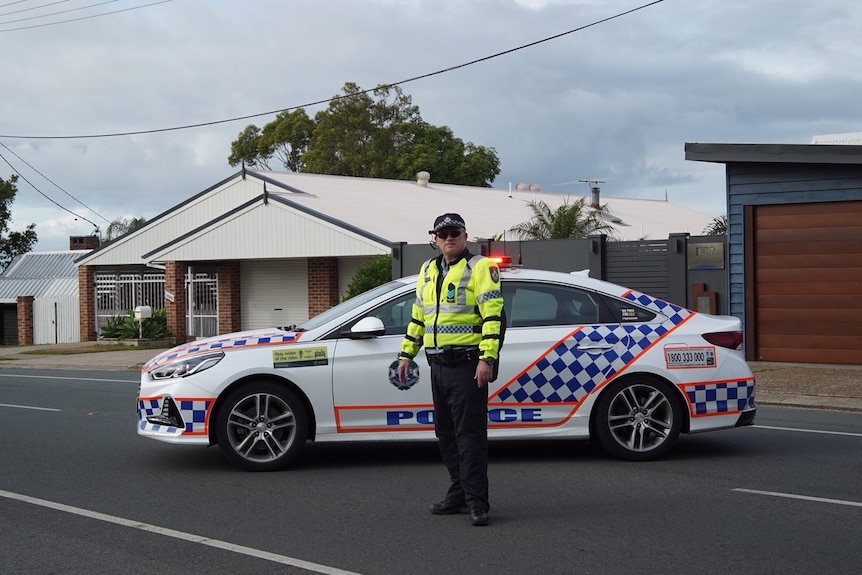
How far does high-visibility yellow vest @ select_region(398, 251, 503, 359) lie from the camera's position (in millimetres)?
6566

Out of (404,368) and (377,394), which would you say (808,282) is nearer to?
(377,394)

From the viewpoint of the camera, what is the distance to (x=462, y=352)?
669 centimetres

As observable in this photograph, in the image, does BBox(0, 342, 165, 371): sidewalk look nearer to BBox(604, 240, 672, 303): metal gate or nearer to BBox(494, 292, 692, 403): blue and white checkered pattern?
BBox(604, 240, 672, 303): metal gate

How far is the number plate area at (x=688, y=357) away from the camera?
28.5ft

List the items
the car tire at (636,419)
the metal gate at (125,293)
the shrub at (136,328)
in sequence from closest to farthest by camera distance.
A: 1. the car tire at (636,419)
2. the shrub at (136,328)
3. the metal gate at (125,293)

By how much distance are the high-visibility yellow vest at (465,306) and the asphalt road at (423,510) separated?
44.7 inches

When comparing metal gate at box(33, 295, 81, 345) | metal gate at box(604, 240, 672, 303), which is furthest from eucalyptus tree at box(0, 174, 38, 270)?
metal gate at box(604, 240, 672, 303)

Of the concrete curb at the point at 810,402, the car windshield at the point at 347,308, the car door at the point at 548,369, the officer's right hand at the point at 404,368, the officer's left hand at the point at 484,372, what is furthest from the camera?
the concrete curb at the point at 810,402

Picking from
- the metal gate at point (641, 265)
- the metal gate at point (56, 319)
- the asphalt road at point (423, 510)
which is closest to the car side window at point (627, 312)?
the asphalt road at point (423, 510)

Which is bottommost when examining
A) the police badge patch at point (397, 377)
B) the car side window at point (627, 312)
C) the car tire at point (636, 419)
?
the car tire at point (636, 419)

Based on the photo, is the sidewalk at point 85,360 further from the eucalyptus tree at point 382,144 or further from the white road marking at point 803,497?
the eucalyptus tree at point 382,144

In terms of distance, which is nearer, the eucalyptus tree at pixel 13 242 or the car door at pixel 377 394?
the car door at pixel 377 394

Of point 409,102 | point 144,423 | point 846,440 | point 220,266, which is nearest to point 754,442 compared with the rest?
point 846,440

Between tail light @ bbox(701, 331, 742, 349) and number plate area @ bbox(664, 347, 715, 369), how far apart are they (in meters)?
0.10
